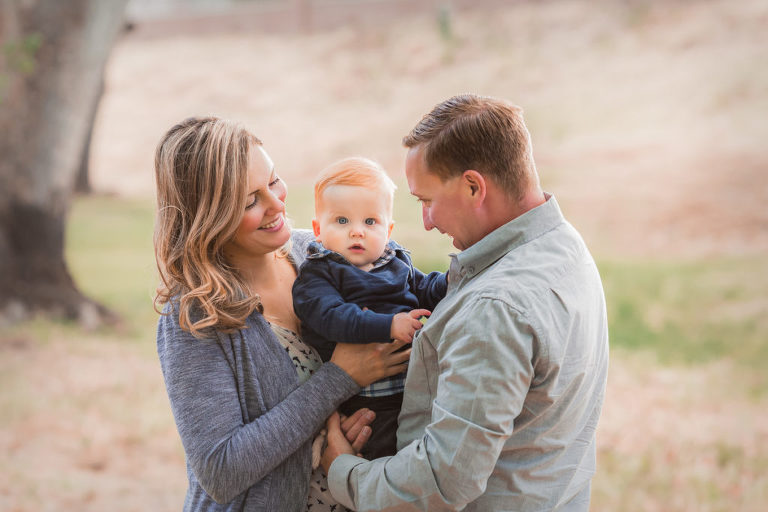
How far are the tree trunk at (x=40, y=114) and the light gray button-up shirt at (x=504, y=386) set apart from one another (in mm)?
3214

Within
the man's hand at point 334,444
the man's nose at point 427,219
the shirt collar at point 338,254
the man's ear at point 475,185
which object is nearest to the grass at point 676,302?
the shirt collar at point 338,254

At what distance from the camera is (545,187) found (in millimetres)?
4473

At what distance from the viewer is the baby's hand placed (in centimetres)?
129

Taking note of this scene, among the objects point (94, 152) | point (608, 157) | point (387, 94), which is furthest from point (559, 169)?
point (94, 152)

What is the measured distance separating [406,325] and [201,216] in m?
0.42

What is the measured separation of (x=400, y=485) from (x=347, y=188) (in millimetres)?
566

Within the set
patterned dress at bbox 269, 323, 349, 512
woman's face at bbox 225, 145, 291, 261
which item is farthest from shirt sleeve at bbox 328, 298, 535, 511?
woman's face at bbox 225, 145, 291, 261

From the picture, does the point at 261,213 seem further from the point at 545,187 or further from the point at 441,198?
the point at 545,187

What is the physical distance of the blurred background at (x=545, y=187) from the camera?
3633 millimetres

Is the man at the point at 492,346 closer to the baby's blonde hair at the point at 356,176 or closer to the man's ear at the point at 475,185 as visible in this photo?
the man's ear at the point at 475,185

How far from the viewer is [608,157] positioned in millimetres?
4445

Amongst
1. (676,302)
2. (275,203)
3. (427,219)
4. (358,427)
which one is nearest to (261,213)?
(275,203)

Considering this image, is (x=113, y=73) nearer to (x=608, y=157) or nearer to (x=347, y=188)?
(x=608, y=157)

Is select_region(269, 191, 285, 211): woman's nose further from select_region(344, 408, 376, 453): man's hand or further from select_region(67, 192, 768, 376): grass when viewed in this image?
select_region(67, 192, 768, 376): grass
